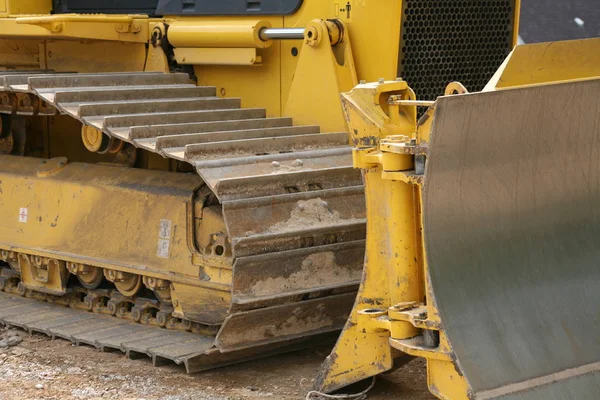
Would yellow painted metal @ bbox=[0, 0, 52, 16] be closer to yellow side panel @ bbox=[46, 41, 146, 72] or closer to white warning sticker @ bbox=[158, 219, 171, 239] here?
yellow side panel @ bbox=[46, 41, 146, 72]

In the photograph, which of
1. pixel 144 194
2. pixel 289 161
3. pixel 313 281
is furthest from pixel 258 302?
pixel 144 194

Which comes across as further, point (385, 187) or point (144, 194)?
point (144, 194)

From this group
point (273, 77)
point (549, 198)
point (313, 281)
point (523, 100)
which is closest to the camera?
point (523, 100)

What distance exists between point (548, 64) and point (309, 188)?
4.14 feet

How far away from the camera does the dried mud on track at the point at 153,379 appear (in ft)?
17.9

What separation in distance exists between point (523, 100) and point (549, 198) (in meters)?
0.51

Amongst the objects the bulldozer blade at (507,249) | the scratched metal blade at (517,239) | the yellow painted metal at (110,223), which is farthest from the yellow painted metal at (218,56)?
the scratched metal blade at (517,239)

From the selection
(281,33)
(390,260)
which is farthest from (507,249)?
(281,33)

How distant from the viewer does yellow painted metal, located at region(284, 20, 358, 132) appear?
20.0ft

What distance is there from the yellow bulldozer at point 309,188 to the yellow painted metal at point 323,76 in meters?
0.01

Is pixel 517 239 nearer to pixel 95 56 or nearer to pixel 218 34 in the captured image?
pixel 218 34

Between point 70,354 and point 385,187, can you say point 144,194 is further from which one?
point 385,187

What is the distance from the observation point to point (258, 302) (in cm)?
537

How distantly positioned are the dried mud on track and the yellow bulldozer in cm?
9
